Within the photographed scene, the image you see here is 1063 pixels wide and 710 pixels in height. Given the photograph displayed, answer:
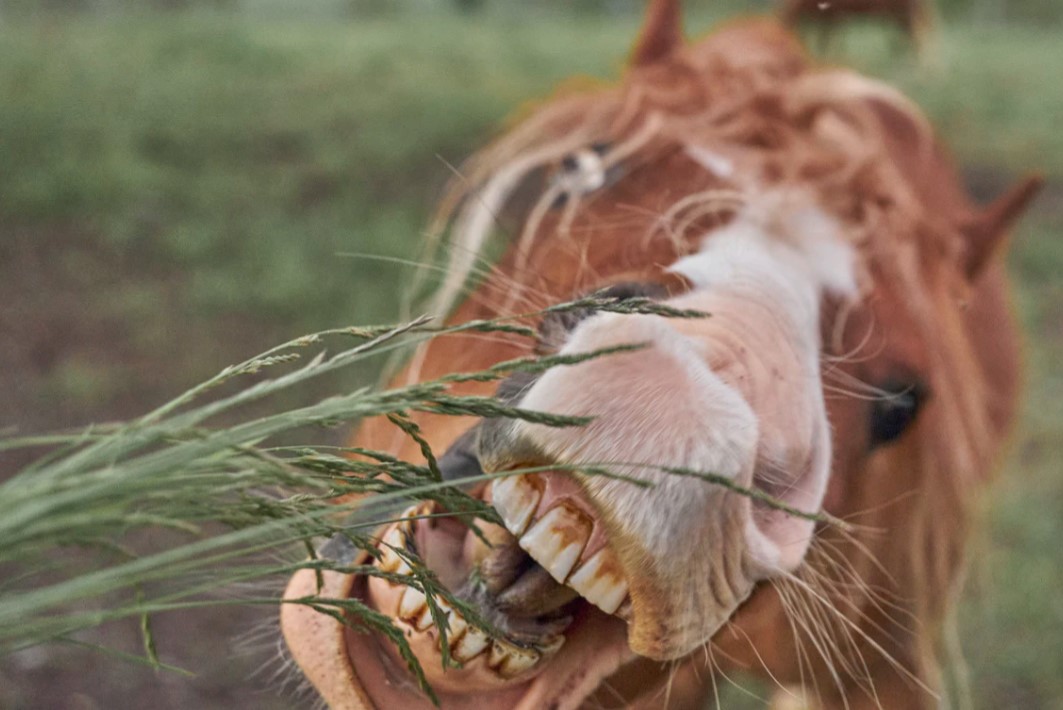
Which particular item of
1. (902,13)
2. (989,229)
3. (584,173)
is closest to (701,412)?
(584,173)

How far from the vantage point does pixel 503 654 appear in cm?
119

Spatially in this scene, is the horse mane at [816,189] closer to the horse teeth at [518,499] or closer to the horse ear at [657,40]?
the horse ear at [657,40]

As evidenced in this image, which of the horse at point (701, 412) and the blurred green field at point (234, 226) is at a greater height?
the horse at point (701, 412)

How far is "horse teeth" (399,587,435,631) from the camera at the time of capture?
118cm

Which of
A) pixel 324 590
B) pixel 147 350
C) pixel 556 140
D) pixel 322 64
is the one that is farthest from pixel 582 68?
pixel 324 590

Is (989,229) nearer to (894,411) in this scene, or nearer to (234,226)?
(894,411)

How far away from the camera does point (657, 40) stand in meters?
2.41

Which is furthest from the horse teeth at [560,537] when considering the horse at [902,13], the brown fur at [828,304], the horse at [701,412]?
the horse at [902,13]

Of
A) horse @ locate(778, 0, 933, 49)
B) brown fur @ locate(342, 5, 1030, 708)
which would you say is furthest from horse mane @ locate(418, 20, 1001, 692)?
horse @ locate(778, 0, 933, 49)

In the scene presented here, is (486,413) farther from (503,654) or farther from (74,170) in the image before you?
(74,170)

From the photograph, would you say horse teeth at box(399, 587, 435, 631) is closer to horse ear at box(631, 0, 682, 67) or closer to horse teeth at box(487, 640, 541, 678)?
horse teeth at box(487, 640, 541, 678)

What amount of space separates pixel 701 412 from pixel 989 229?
1.51 meters

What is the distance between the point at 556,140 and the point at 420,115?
4.68 metres

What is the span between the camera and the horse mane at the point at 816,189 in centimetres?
178
